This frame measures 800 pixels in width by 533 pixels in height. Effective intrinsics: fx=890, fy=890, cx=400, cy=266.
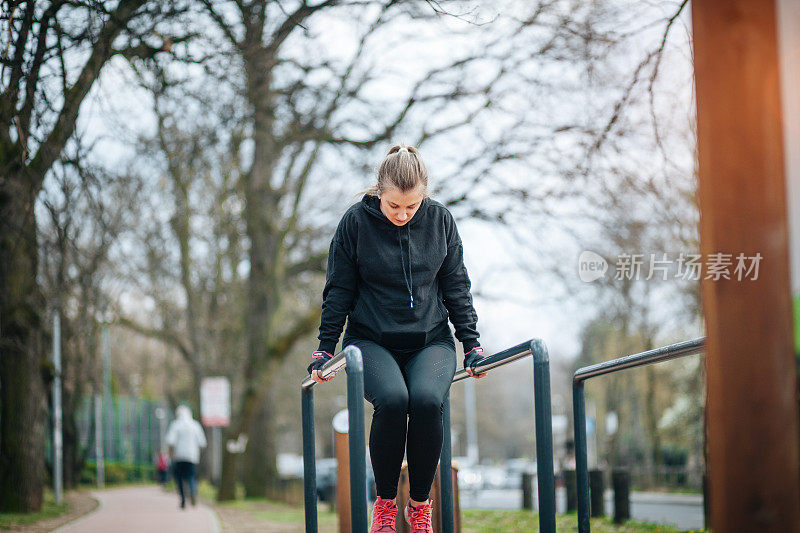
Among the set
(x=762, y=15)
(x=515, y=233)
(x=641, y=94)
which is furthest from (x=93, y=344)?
(x=762, y=15)

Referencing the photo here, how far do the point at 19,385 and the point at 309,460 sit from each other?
7114 millimetres

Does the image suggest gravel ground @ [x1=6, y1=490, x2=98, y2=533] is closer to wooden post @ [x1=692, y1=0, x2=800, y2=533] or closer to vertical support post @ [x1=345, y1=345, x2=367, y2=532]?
vertical support post @ [x1=345, y1=345, x2=367, y2=532]

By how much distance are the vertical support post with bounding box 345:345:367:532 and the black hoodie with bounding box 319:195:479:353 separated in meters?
0.62

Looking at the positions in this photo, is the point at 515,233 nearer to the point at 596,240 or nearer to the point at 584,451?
the point at 596,240

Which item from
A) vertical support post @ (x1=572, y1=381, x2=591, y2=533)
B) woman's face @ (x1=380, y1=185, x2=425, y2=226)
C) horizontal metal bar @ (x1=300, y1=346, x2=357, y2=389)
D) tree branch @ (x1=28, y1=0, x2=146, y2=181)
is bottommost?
vertical support post @ (x1=572, y1=381, x2=591, y2=533)

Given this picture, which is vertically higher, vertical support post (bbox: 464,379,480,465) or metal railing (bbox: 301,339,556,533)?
metal railing (bbox: 301,339,556,533)

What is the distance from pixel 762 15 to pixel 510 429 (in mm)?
68422

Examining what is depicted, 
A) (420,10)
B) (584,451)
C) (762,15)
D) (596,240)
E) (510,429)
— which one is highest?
(420,10)

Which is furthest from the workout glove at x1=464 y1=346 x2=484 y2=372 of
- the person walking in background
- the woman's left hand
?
the person walking in background

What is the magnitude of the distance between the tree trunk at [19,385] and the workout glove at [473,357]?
25.1 feet

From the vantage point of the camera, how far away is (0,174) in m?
8.54

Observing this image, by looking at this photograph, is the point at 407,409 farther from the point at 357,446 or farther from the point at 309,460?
the point at 309,460

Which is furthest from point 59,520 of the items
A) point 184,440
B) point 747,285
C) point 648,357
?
point 747,285

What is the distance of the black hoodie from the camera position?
359cm
